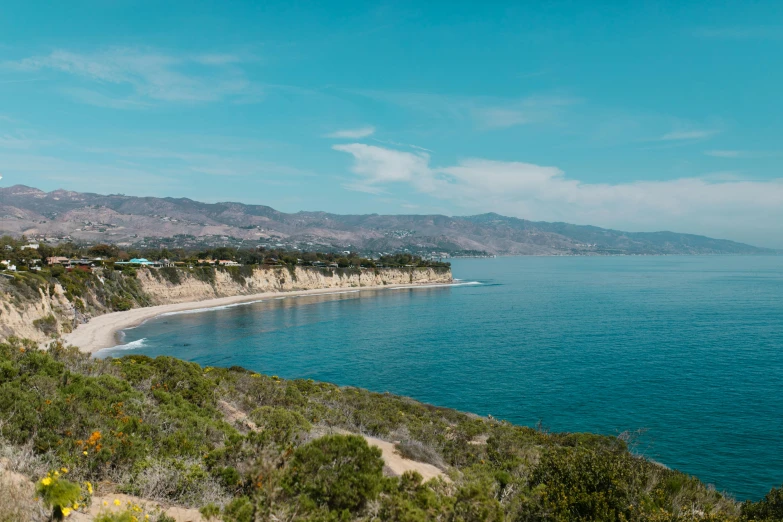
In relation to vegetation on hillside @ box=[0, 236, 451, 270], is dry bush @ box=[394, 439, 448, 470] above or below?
below

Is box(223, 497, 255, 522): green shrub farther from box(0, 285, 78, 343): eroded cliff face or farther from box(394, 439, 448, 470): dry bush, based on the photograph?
box(0, 285, 78, 343): eroded cliff face

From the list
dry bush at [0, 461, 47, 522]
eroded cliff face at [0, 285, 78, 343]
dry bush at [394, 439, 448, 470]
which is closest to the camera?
dry bush at [0, 461, 47, 522]

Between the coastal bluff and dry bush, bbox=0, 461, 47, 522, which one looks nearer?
dry bush, bbox=0, 461, 47, 522

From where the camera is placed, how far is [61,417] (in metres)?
10.9

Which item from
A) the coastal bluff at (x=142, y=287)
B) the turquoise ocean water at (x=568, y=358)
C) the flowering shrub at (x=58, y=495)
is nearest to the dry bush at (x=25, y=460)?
the flowering shrub at (x=58, y=495)

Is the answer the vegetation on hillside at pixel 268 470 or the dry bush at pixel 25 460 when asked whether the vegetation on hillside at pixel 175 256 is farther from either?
the dry bush at pixel 25 460

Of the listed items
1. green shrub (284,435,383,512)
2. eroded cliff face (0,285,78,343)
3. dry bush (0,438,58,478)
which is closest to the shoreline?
eroded cliff face (0,285,78,343)

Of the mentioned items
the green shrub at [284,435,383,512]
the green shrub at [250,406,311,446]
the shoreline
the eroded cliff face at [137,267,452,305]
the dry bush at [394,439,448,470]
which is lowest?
the shoreline

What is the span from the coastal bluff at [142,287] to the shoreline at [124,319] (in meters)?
1.36

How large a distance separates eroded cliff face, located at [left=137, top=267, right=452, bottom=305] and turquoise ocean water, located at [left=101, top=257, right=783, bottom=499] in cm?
1373

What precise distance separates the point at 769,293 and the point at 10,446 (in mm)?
126450

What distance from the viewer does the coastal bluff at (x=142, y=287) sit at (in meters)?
49.7

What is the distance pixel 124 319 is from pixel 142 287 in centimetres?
1936

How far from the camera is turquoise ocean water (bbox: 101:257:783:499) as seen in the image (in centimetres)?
2723
